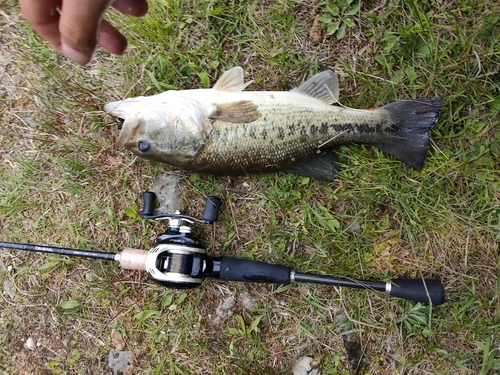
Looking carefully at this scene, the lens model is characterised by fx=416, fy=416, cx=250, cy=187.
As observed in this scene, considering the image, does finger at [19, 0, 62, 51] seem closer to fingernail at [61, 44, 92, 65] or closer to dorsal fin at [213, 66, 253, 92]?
fingernail at [61, 44, 92, 65]

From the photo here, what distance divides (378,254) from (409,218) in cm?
34

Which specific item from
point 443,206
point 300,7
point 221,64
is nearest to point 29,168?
point 221,64

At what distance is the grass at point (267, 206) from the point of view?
2.89 metres

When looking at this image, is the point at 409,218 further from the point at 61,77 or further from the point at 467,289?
the point at 61,77

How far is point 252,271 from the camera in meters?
2.90

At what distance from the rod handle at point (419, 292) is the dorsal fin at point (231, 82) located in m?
1.71

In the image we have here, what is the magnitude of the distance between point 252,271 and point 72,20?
200cm

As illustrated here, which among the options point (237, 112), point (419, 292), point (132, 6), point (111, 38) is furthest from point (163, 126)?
point (419, 292)

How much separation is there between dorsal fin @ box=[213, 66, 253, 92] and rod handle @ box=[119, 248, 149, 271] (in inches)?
50.2

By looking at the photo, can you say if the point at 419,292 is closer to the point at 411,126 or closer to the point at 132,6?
the point at 411,126

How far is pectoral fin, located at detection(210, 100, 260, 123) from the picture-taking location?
271 centimetres

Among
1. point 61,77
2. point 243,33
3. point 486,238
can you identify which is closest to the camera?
point 486,238

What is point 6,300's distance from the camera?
3500 millimetres

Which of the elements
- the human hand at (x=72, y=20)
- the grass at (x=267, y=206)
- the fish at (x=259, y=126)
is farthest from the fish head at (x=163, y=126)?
the human hand at (x=72, y=20)
